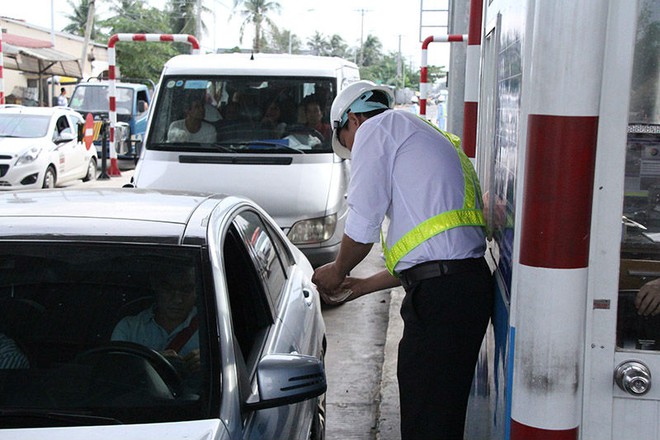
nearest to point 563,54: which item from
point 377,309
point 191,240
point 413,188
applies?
point 413,188

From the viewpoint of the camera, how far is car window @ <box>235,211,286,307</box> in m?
3.45

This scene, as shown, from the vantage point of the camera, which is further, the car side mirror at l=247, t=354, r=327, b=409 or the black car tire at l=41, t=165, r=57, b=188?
the black car tire at l=41, t=165, r=57, b=188

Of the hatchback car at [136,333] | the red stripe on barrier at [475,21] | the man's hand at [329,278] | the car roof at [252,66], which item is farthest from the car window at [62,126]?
the man's hand at [329,278]

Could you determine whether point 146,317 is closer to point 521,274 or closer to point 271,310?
point 271,310

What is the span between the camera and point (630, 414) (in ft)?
6.40

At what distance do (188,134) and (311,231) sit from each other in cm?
167

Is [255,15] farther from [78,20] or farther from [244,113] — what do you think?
[244,113]

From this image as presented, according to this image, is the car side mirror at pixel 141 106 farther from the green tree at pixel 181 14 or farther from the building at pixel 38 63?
the green tree at pixel 181 14

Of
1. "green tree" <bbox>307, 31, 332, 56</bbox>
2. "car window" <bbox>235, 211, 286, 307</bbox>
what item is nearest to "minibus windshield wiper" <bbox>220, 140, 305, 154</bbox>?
"car window" <bbox>235, 211, 286, 307</bbox>

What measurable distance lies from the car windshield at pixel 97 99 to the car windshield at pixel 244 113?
14630 mm

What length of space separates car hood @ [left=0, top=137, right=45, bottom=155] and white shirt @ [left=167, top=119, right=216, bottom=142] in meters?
7.38

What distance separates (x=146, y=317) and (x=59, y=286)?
31cm

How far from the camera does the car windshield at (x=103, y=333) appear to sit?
2.41 metres

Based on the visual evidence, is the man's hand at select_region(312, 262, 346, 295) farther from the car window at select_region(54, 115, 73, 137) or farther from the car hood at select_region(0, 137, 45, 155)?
the car window at select_region(54, 115, 73, 137)
